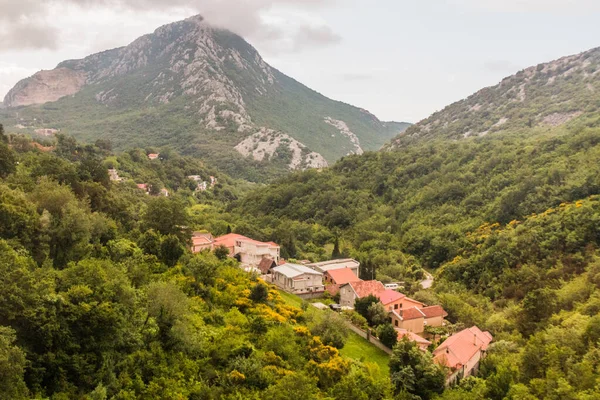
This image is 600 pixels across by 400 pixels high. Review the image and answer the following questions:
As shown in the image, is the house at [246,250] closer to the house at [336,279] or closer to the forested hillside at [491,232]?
the house at [336,279]

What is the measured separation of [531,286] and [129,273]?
1392 inches

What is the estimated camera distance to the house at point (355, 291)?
38469mm

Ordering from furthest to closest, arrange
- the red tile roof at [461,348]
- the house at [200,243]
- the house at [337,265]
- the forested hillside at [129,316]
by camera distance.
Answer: the house at [337,265] → the house at [200,243] → the red tile roof at [461,348] → the forested hillside at [129,316]

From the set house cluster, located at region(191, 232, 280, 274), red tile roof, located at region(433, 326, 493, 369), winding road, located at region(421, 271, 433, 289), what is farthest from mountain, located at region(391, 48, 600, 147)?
red tile roof, located at region(433, 326, 493, 369)

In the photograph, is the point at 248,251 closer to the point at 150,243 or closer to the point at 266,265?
the point at 266,265

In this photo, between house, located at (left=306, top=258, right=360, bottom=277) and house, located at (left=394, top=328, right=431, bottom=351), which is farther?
house, located at (left=306, top=258, right=360, bottom=277)

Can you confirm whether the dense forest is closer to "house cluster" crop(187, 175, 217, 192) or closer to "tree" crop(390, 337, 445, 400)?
"tree" crop(390, 337, 445, 400)

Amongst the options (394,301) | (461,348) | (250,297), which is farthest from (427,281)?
(250,297)

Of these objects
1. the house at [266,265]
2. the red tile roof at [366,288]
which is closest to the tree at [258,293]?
the red tile roof at [366,288]

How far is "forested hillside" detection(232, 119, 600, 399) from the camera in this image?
1032 inches

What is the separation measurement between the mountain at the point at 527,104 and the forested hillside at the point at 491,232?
14827 millimetres

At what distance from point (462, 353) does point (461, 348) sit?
0.68 metres

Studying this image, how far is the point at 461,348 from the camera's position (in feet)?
96.2

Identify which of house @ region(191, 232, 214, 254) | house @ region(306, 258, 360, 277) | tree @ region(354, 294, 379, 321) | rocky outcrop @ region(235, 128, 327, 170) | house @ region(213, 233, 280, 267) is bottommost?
tree @ region(354, 294, 379, 321)
